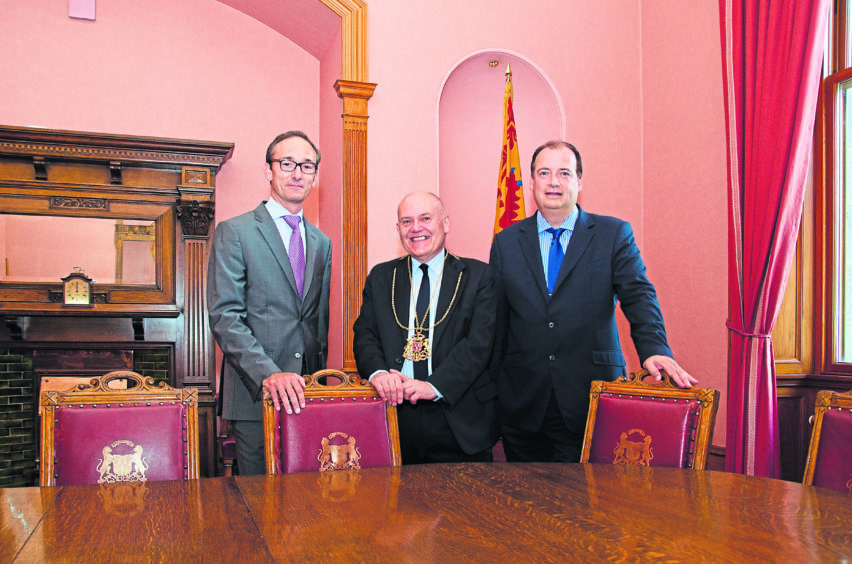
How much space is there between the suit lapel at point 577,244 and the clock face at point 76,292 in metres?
3.20

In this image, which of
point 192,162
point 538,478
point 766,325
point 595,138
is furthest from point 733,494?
point 192,162

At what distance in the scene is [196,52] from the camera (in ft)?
16.0

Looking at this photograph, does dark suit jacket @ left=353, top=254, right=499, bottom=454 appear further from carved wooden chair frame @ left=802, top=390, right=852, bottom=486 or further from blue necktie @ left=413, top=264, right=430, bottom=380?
carved wooden chair frame @ left=802, top=390, right=852, bottom=486

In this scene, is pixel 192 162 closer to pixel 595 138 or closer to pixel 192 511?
pixel 595 138

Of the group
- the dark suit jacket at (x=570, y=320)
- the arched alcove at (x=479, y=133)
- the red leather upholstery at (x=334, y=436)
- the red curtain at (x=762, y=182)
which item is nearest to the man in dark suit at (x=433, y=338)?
the dark suit jacket at (x=570, y=320)

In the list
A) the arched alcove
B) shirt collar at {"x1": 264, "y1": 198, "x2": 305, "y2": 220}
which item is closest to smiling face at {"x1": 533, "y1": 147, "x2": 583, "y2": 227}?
shirt collar at {"x1": 264, "y1": 198, "x2": 305, "y2": 220}

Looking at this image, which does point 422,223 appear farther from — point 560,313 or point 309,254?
point 560,313

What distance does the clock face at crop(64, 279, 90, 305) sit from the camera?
4443 mm

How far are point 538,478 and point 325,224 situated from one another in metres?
3.26

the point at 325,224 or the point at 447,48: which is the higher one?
the point at 447,48

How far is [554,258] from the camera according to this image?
266 centimetres

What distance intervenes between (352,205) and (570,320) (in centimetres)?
189

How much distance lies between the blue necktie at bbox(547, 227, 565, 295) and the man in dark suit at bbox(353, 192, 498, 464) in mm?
225

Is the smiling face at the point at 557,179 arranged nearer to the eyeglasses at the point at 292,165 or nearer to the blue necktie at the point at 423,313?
the blue necktie at the point at 423,313
